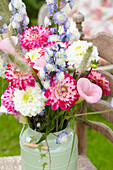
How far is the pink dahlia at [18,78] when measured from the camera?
596mm

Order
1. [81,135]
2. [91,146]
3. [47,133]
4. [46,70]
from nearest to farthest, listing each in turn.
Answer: [46,70] < [47,133] < [81,135] < [91,146]

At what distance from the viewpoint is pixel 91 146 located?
2.07 meters

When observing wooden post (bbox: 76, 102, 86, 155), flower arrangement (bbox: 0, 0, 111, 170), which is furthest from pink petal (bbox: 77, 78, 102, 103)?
wooden post (bbox: 76, 102, 86, 155)

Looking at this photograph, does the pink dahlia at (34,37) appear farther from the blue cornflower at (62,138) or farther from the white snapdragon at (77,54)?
the blue cornflower at (62,138)

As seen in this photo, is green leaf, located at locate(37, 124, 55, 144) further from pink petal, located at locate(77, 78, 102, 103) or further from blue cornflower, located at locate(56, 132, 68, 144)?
pink petal, located at locate(77, 78, 102, 103)

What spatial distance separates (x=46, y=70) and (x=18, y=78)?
2.6 inches

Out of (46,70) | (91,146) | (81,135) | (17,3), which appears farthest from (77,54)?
(91,146)

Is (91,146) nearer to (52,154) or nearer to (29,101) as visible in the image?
(52,154)

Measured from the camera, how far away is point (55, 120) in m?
0.72

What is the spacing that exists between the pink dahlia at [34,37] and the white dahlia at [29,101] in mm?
106

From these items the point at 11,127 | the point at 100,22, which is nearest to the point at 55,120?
the point at 11,127

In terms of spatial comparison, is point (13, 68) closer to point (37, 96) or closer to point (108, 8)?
point (37, 96)

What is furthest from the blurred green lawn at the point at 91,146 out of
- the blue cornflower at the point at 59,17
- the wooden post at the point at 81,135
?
the blue cornflower at the point at 59,17

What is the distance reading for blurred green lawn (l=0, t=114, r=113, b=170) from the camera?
6.28 feet
